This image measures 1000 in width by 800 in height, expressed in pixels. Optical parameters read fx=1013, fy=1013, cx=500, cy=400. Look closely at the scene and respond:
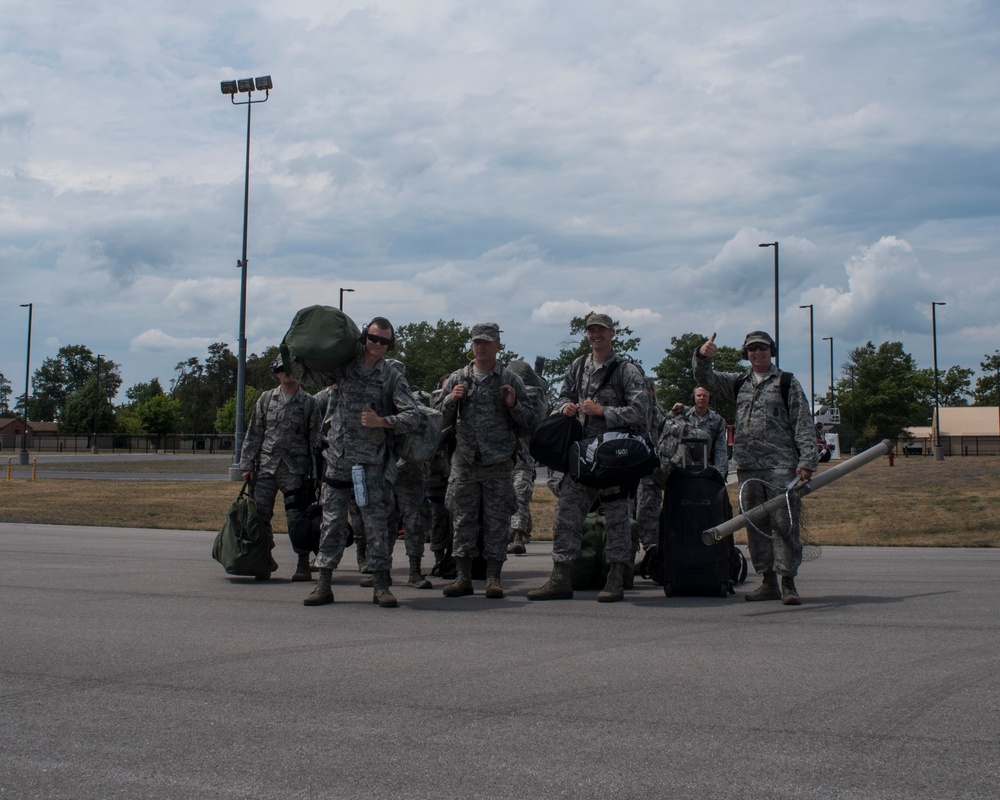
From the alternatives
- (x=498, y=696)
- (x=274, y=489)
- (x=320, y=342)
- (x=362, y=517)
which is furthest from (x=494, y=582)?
(x=498, y=696)

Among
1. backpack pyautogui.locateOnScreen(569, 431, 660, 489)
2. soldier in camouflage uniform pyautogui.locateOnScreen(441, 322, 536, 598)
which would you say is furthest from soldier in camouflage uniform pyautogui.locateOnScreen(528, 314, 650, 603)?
soldier in camouflage uniform pyautogui.locateOnScreen(441, 322, 536, 598)

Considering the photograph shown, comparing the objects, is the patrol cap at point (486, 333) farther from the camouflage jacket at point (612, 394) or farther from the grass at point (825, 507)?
the grass at point (825, 507)

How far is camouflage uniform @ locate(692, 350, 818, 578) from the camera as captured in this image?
776cm

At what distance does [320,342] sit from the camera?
777 centimetres

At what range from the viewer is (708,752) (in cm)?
389

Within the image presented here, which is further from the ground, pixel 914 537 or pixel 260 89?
pixel 260 89

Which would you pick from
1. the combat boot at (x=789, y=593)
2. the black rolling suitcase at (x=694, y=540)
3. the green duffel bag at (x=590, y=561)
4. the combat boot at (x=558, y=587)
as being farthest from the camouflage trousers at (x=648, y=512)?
the combat boot at (x=789, y=593)

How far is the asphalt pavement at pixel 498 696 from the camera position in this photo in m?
3.64

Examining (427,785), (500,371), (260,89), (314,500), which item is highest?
(260,89)

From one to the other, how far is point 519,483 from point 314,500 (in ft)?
11.7

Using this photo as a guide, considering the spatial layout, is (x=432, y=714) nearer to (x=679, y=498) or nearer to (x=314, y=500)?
(x=679, y=498)

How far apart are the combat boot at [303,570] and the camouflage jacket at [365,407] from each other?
1.81 m

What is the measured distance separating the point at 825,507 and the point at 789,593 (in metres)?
11.9

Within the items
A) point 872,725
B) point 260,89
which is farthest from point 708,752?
point 260,89
